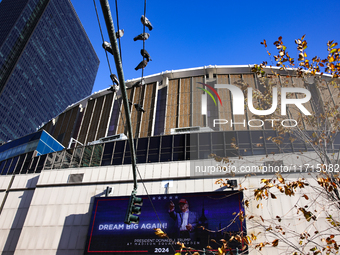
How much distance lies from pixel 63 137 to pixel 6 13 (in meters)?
145

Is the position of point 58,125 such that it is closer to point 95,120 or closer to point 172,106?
point 95,120

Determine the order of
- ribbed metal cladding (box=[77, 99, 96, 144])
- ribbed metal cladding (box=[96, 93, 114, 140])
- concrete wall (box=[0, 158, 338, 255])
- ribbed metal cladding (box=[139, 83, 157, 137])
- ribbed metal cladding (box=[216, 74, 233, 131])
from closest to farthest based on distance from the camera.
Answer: concrete wall (box=[0, 158, 338, 255])
ribbed metal cladding (box=[216, 74, 233, 131])
ribbed metal cladding (box=[139, 83, 157, 137])
ribbed metal cladding (box=[96, 93, 114, 140])
ribbed metal cladding (box=[77, 99, 96, 144])

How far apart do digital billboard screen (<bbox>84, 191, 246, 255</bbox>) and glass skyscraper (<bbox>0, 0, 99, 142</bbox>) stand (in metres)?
126

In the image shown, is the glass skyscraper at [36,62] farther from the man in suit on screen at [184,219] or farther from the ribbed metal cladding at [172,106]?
the man in suit on screen at [184,219]

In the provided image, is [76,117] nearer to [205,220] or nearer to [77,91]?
[205,220]

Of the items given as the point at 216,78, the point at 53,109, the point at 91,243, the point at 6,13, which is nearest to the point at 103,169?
the point at 91,243

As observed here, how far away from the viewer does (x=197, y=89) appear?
39.4m

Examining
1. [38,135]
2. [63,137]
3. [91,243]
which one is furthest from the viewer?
[63,137]

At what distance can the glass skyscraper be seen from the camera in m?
128

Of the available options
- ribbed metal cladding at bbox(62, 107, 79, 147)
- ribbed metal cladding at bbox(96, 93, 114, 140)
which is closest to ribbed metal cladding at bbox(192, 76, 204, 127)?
ribbed metal cladding at bbox(96, 93, 114, 140)

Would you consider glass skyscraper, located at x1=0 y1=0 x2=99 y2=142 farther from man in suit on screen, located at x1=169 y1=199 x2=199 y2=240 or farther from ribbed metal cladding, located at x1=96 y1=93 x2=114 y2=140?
man in suit on screen, located at x1=169 y1=199 x2=199 y2=240

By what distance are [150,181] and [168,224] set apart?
4996mm

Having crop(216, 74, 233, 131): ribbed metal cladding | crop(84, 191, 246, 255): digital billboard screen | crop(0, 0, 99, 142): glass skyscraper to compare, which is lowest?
crop(84, 191, 246, 255): digital billboard screen

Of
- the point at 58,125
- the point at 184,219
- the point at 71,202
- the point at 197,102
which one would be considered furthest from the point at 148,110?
the point at 184,219
